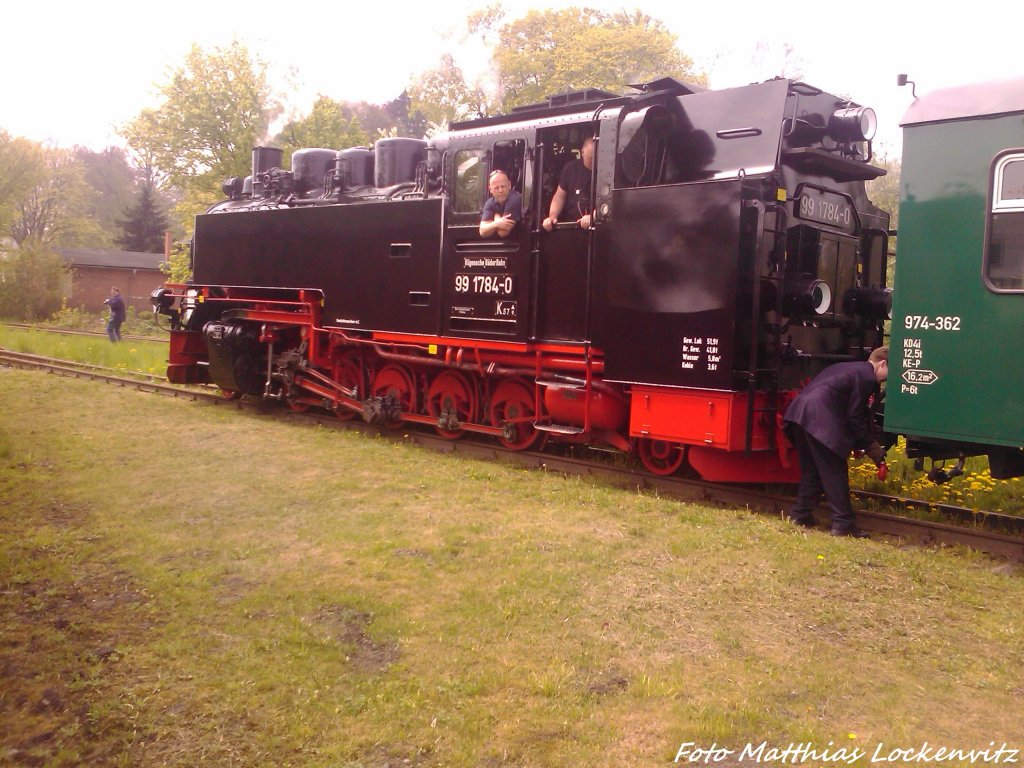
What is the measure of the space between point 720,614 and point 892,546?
2041mm

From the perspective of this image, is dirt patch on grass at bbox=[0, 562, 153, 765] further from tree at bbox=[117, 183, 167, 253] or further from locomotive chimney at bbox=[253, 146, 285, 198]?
tree at bbox=[117, 183, 167, 253]

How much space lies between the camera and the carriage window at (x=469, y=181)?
29.5 ft

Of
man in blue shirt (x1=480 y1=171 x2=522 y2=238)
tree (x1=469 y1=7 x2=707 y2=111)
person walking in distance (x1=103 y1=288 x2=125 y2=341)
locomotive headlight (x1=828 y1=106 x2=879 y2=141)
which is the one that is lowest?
person walking in distance (x1=103 y1=288 x2=125 y2=341)

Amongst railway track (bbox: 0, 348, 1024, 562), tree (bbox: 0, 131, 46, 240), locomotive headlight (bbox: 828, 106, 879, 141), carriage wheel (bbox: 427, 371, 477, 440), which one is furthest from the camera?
tree (bbox: 0, 131, 46, 240)

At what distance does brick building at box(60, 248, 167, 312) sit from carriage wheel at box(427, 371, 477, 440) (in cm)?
Answer: 3842

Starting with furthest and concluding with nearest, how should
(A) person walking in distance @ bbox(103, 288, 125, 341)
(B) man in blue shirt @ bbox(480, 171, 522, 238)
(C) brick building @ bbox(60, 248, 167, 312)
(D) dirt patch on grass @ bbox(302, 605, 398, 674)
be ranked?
1. (C) brick building @ bbox(60, 248, 167, 312)
2. (A) person walking in distance @ bbox(103, 288, 125, 341)
3. (B) man in blue shirt @ bbox(480, 171, 522, 238)
4. (D) dirt patch on grass @ bbox(302, 605, 398, 674)

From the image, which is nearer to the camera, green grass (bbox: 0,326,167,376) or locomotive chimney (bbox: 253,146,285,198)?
locomotive chimney (bbox: 253,146,285,198)

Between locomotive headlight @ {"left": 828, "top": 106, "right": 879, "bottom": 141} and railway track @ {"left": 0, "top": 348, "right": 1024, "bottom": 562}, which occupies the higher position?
locomotive headlight @ {"left": 828, "top": 106, "right": 879, "bottom": 141}

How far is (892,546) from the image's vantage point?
6.21 m

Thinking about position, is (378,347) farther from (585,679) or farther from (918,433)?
(585,679)

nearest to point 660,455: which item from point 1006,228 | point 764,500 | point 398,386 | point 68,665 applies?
point 764,500

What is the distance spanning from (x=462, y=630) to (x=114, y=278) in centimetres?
4647

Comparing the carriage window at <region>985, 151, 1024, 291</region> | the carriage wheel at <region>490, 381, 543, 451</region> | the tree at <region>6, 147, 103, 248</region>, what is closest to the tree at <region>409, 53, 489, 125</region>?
the tree at <region>6, 147, 103, 248</region>

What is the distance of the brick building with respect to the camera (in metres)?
45.0
